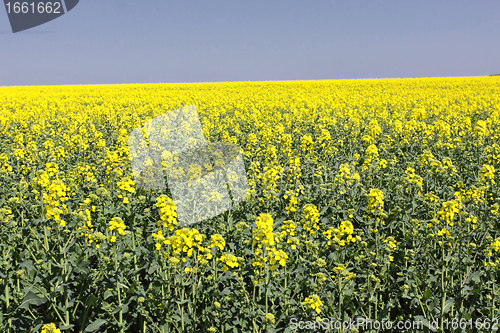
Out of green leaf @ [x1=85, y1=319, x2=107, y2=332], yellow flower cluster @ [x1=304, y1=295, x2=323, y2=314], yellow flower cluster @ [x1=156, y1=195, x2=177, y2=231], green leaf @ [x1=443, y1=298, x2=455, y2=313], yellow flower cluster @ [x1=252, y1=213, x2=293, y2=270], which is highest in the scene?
yellow flower cluster @ [x1=156, y1=195, x2=177, y2=231]

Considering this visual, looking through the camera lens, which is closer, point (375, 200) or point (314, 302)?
point (314, 302)

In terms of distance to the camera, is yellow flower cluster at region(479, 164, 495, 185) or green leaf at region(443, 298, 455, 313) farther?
yellow flower cluster at region(479, 164, 495, 185)

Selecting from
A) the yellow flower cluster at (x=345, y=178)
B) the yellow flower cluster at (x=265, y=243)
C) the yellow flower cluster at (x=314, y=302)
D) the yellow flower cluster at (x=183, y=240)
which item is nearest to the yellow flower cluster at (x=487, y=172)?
the yellow flower cluster at (x=345, y=178)

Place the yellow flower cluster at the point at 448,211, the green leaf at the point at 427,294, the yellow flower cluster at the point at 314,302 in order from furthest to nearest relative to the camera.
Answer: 1. the yellow flower cluster at the point at 448,211
2. the green leaf at the point at 427,294
3. the yellow flower cluster at the point at 314,302

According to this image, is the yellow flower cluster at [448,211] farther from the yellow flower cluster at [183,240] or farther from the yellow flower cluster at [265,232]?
the yellow flower cluster at [183,240]

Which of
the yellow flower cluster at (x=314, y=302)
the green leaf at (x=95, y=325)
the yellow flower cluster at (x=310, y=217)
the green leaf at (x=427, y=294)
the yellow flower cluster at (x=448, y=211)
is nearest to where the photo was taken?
the yellow flower cluster at (x=314, y=302)

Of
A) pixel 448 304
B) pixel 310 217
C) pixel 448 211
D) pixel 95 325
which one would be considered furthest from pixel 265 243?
pixel 448 211

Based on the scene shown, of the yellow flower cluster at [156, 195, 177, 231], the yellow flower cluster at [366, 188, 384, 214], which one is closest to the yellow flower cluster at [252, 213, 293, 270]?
the yellow flower cluster at [156, 195, 177, 231]

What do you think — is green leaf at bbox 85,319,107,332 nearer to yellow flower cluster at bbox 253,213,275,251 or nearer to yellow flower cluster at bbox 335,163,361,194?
yellow flower cluster at bbox 253,213,275,251

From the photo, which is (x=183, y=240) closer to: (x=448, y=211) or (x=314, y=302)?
(x=314, y=302)

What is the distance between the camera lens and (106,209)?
493cm

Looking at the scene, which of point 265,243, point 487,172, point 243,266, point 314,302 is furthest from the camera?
point 487,172

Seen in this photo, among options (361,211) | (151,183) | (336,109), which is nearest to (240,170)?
(151,183)

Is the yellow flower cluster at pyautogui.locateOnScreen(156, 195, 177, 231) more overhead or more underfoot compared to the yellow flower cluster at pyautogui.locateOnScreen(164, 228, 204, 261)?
more overhead
